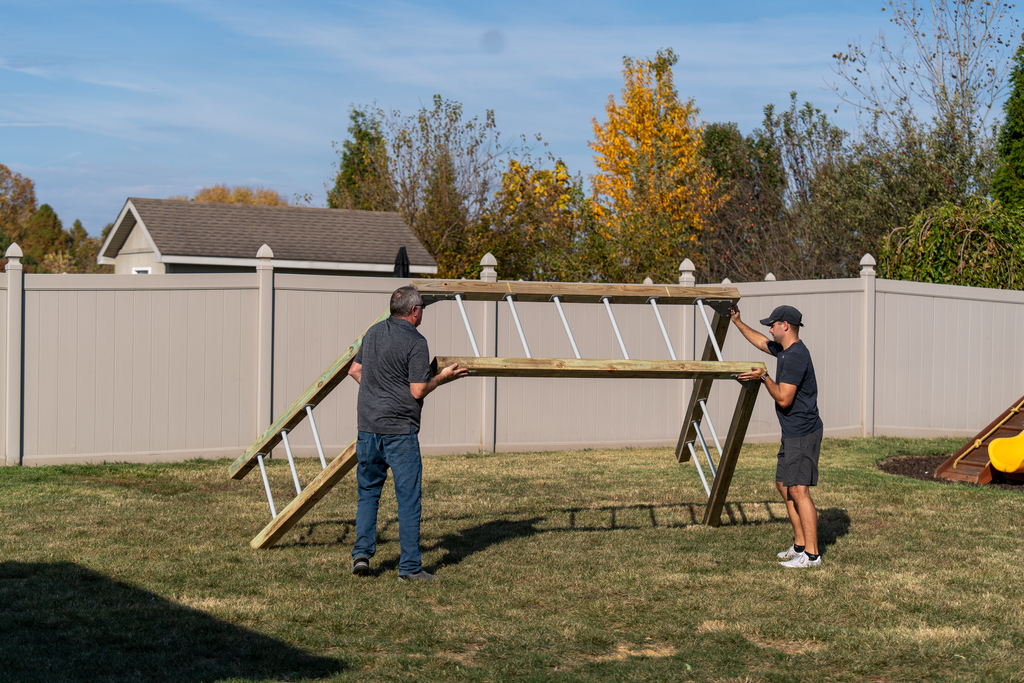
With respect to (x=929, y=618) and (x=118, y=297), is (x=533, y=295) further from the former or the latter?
(x=118, y=297)

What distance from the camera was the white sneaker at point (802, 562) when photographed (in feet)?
21.2

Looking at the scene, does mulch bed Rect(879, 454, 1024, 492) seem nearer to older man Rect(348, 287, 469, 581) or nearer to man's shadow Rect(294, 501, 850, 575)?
man's shadow Rect(294, 501, 850, 575)

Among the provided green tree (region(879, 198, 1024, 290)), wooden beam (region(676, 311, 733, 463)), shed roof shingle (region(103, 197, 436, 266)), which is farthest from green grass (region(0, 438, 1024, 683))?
shed roof shingle (region(103, 197, 436, 266))

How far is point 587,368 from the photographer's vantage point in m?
6.25

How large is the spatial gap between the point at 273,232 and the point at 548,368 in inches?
598

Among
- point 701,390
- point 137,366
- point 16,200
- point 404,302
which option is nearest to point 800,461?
point 701,390

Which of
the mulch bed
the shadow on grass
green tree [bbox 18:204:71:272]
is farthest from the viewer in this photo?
green tree [bbox 18:204:71:272]

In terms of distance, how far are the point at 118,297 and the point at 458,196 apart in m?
16.8

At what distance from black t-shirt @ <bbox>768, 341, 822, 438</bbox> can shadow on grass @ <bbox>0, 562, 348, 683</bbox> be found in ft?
11.6

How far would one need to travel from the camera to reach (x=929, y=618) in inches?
212

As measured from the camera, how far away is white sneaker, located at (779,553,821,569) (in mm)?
6449

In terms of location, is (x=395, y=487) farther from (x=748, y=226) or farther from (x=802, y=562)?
(x=748, y=226)

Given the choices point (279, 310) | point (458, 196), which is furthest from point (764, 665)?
point (458, 196)

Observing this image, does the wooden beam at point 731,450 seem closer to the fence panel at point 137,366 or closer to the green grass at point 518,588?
the green grass at point 518,588
